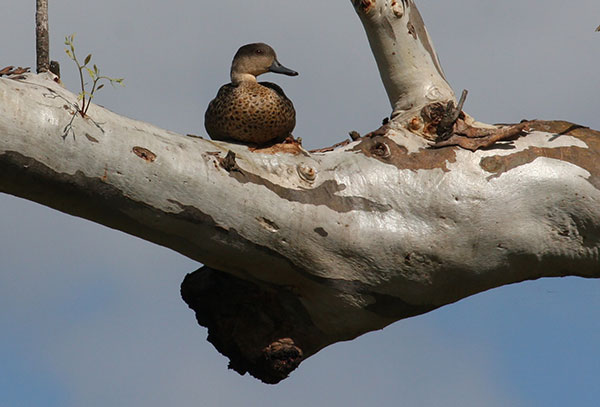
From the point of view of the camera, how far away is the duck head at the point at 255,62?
6230 mm

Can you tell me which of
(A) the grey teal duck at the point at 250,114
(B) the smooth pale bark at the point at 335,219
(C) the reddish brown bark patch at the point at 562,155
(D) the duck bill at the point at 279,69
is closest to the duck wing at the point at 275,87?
(A) the grey teal duck at the point at 250,114

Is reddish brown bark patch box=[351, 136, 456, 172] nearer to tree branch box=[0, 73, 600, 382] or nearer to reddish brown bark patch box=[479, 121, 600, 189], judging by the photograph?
tree branch box=[0, 73, 600, 382]

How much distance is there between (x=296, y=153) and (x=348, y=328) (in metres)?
0.79

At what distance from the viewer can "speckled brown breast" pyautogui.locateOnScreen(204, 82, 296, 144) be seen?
537 centimetres

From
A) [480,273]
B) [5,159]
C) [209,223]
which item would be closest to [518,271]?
[480,273]

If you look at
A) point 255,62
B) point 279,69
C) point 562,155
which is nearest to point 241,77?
point 255,62

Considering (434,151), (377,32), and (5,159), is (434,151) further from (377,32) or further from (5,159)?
(5,159)

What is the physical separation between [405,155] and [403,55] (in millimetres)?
793

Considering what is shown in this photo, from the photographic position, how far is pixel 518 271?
4738mm

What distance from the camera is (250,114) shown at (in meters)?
5.38

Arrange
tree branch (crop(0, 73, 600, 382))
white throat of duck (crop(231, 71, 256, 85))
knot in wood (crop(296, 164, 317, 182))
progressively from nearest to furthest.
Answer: tree branch (crop(0, 73, 600, 382))
knot in wood (crop(296, 164, 317, 182))
white throat of duck (crop(231, 71, 256, 85))

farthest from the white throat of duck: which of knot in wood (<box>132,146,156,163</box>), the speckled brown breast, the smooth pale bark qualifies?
knot in wood (<box>132,146,156,163</box>)

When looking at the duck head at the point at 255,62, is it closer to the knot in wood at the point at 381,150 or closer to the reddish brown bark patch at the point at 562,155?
the knot in wood at the point at 381,150

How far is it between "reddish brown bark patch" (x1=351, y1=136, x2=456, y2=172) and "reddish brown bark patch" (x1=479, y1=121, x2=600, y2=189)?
163 mm
